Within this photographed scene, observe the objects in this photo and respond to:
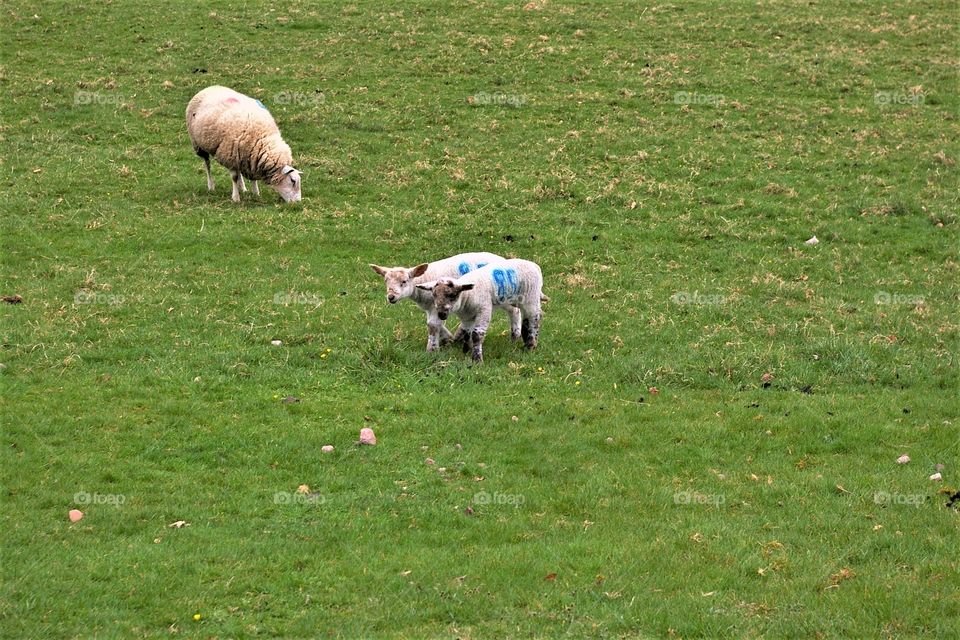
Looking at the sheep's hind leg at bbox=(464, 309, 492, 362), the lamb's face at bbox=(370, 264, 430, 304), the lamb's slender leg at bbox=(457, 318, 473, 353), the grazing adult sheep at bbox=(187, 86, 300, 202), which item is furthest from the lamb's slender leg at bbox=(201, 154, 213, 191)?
the sheep's hind leg at bbox=(464, 309, 492, 362)

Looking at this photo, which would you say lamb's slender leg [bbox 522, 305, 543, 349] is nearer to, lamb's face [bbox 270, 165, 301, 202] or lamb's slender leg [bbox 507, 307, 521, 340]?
lamb's slender leg [bbox 507, 307, 521, 340]

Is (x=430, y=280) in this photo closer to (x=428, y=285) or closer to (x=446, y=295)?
(x=428, y=285)

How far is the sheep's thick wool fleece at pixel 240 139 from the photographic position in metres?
22.3

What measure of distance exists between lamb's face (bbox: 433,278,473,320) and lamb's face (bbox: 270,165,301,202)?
358 inches

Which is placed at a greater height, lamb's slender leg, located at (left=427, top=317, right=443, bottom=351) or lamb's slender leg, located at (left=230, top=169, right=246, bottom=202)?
lamb's slender leg, located at (left=230, top=169, right=246, bottom=202)

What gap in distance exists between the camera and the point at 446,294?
1432 cm

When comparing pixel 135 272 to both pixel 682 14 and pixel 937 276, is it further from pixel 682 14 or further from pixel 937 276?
pixel 682 14

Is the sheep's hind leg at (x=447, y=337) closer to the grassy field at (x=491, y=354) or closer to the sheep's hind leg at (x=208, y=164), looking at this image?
the grassy field at (x=491, y=354)

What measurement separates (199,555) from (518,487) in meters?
3.70

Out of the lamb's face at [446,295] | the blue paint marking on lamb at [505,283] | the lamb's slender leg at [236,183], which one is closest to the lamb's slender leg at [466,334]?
the blue paint marking on lamb at [505,283]

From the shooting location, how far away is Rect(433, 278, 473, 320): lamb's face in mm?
14242

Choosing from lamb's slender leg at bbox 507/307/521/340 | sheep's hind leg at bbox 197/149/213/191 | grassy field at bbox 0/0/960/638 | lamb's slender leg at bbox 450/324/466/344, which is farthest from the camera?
sheep's hind leg at bbox 197/149/213/191

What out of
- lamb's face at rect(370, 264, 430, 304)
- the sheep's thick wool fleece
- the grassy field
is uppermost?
the sheep's thick wool fleece

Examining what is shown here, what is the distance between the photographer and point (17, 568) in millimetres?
9492
